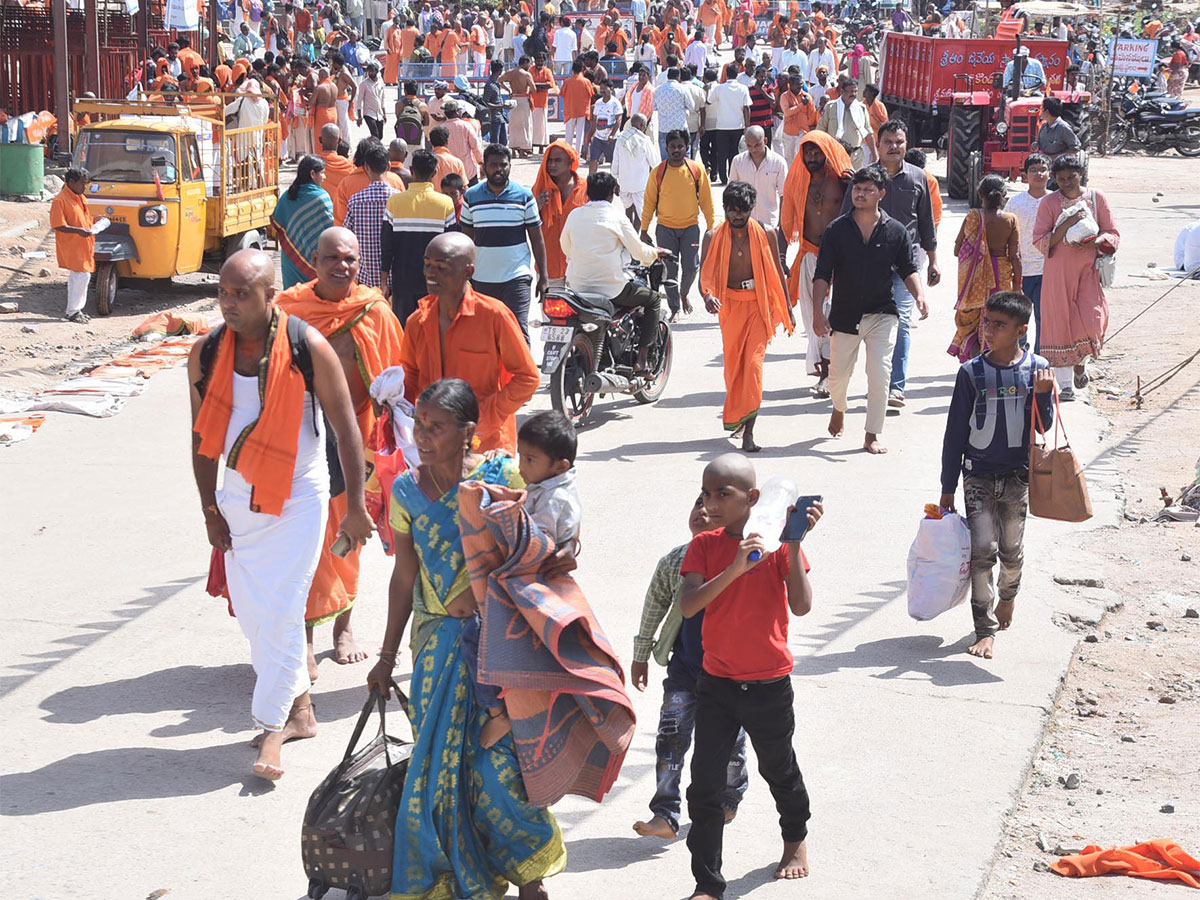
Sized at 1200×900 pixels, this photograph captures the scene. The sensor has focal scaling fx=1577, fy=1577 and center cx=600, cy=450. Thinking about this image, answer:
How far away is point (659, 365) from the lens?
11242 mm

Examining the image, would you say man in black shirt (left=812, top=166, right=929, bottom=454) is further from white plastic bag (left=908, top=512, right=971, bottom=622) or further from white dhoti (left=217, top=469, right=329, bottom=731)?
white dhoti (left=217, top=469, right=329, bottom=731)

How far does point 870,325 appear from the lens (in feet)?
31.4

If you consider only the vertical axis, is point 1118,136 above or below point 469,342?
above

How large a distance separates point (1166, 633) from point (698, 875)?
3.52 m

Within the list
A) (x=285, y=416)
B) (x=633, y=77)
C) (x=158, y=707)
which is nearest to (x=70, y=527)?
(x=158, y=707)

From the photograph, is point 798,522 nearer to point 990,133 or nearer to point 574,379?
point 574,379

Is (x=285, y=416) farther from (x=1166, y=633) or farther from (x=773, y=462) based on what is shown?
(x=773, y=462)

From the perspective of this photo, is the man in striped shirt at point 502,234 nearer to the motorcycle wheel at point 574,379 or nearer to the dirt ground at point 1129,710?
the motorcycle wheel at point 574,379

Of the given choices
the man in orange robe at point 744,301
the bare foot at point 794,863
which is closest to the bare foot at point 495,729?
the bare foot at point 794,863

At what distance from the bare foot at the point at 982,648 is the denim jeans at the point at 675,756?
6.65 feet

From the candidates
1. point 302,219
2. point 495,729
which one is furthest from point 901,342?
point 495,729

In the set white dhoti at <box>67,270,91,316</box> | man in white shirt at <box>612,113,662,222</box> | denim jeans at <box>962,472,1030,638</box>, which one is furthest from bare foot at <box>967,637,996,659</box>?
white dhoti at <box>67,270,91,316</box>

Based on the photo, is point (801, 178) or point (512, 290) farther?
point (801, 178)

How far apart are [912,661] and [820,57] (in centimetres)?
2611
